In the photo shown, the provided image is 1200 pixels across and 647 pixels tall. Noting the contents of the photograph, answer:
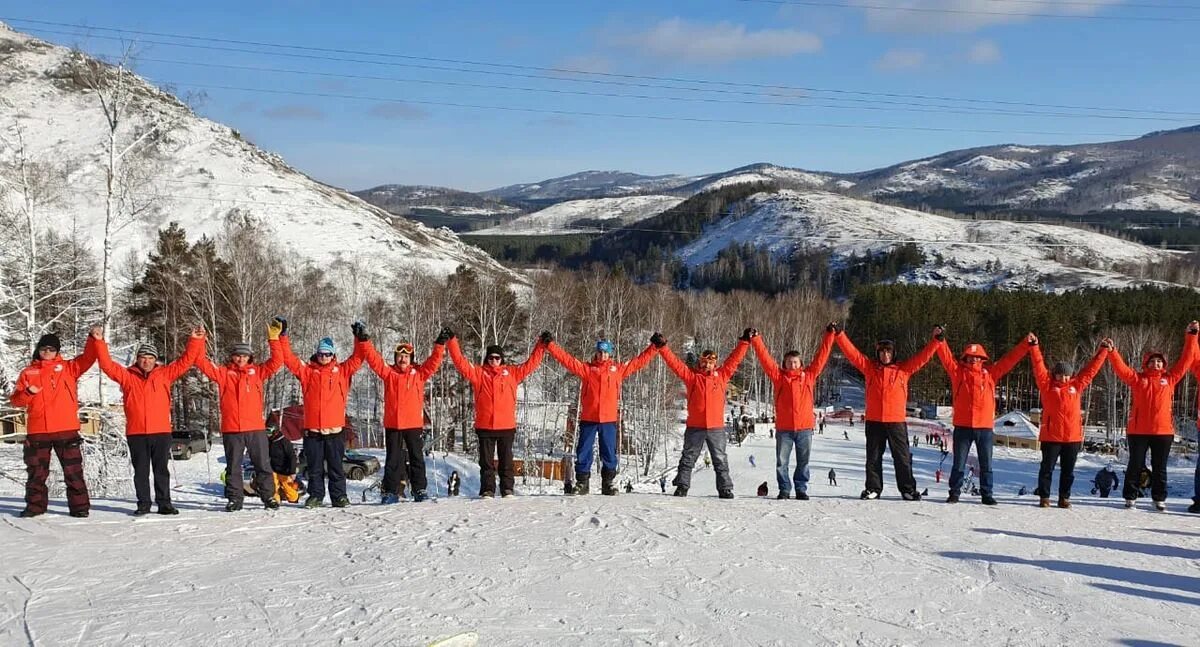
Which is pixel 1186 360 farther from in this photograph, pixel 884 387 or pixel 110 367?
pixel 110 367

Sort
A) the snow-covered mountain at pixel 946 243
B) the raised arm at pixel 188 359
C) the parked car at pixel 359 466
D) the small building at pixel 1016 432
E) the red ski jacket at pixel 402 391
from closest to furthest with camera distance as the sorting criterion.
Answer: the raised arm at pixel 188 359 → the red ski jacket at pixel 402 391 → the parked car at pixel 359 466 → the small building at pixel 1016 432 → the snow-covered mountain at pixel 946 243

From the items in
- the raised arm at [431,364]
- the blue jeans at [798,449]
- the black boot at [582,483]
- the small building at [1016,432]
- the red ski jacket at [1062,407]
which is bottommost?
the small building at [1016,432]

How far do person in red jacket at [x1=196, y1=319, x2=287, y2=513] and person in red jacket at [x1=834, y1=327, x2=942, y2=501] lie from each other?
6806 mm

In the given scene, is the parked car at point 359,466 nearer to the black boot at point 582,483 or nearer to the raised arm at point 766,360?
the black boot at point 582,483

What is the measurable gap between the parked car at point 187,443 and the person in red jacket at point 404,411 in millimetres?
19887

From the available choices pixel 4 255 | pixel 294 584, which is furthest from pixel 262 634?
pixel 4 255

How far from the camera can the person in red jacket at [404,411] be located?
9031 millimetres

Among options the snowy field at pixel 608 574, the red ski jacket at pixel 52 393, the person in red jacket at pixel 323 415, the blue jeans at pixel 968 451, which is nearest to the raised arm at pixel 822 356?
the snowy field at pixel 608 574

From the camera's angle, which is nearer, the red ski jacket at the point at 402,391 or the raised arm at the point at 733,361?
the red ski jacket at the point at 402,391

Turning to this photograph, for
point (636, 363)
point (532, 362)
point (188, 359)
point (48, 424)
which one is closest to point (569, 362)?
point (532, 362)

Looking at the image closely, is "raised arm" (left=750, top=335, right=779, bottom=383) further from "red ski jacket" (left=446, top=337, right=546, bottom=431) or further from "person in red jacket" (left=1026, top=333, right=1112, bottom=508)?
"person in red jacket" (left=1026, top=333, right=1112, bottom=508)

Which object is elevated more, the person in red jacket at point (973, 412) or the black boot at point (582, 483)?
the person in red jacket at point (973, 412)

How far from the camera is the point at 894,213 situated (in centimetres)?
19112

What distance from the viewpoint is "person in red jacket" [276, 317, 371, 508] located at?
29.0 ft
